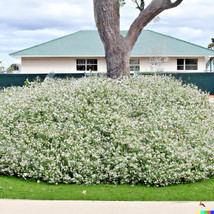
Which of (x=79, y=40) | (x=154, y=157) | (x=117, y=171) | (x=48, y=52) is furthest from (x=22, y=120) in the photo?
(x=79, y=40)

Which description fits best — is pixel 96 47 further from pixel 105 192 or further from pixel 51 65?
pixel 105 192

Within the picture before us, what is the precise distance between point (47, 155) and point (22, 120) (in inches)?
52.1

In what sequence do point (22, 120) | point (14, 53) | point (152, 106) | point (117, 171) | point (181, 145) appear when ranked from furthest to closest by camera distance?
point (14, 53)
point (152, 106)
point (22, 120)
point (181, 145)
point (117, 171)

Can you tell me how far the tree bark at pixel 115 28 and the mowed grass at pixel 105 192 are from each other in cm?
534

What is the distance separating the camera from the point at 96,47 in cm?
3297

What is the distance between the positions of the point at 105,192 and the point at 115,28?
6.37m

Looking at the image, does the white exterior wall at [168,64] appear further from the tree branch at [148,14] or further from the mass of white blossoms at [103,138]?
the mass of white blossoms at [103,138]

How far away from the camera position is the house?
3180cm

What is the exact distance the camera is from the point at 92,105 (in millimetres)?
7664

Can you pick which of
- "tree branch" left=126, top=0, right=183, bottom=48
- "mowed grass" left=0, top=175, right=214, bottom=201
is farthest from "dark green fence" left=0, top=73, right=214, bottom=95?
"mowed grass" left=0, top=175, right=214, bottom=201
